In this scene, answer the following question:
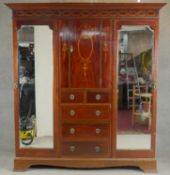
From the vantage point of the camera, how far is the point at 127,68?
3.07 metres

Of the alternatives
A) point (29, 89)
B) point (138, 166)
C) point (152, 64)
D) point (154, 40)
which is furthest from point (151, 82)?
point (29, 89)

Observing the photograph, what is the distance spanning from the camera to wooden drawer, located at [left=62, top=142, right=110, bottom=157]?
3135mm

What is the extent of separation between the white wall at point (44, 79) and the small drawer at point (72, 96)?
0.14m

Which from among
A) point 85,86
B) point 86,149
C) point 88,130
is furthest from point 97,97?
point 86,149

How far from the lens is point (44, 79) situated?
3.11 metres

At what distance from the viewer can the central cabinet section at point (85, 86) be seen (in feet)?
9.84

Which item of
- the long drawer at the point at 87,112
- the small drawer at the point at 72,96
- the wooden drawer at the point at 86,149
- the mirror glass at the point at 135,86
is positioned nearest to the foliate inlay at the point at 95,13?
the mirror glass at the point at 135,86

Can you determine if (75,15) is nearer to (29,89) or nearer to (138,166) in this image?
(29,89)

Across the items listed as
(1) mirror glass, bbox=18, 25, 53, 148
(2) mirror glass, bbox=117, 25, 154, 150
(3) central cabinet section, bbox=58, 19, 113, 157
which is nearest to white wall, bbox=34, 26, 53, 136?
(1) mirror glass, bbox=18, 25, 53, 148

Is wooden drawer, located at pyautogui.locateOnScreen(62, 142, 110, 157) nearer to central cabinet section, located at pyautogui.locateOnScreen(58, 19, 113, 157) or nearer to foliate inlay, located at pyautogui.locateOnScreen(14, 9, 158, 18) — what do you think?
central cabinet section, located at pyautogui.locateOnScreen(58, 19, 113, 157)

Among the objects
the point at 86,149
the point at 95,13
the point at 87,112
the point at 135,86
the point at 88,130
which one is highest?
the point at 95,13

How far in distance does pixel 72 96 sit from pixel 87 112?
0.23 metres

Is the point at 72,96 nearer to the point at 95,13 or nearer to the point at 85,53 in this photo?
the point at 85,53

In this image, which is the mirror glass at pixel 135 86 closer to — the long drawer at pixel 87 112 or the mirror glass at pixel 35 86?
the long drawer at pixel 87 112
